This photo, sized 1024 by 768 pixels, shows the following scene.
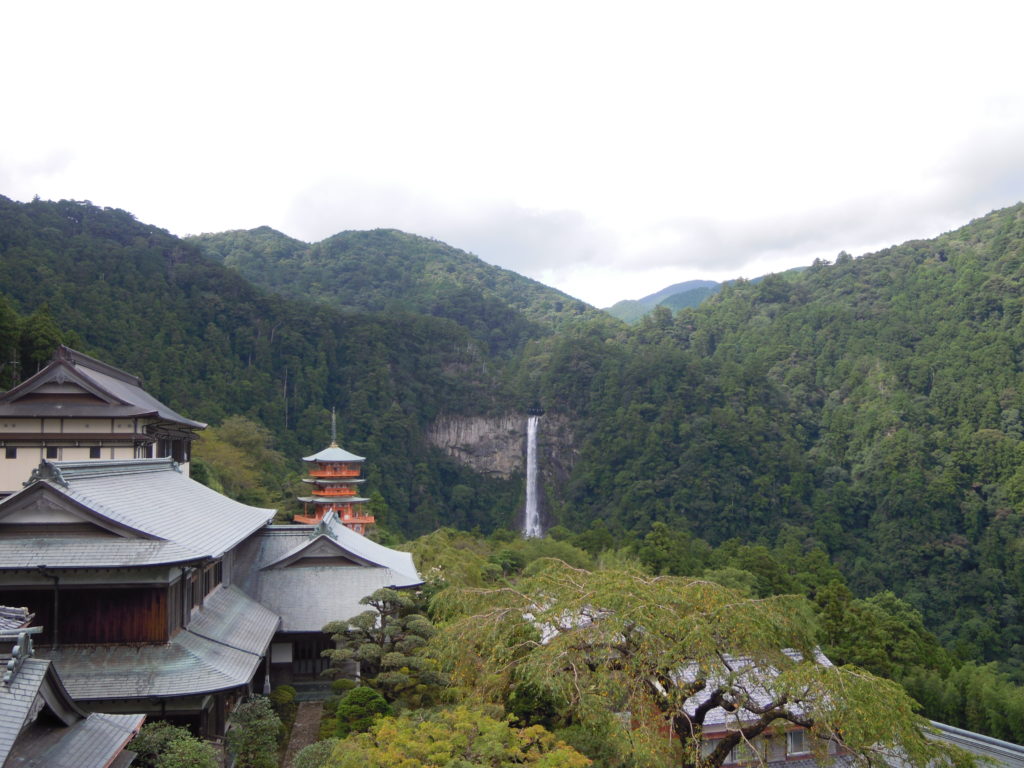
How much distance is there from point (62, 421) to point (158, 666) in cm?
1323

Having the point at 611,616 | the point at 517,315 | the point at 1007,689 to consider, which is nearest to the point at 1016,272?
the point at 517,315

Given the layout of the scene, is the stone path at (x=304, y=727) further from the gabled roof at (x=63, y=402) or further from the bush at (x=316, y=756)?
the gabled roof at (x=63, y=402)

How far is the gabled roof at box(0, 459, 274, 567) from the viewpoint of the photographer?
11.0 metres

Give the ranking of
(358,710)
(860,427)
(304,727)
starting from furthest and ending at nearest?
1. (860,427)
2. (304,727)
3. (358,710)

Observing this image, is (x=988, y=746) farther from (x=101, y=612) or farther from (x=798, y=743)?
(x=101, y=612)

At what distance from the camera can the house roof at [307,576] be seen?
17.3 metres

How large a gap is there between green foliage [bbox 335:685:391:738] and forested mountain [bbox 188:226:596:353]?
8450 centimetres

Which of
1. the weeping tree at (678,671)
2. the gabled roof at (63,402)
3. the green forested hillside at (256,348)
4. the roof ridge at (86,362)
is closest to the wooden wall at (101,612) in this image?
the weeping tree at (678,671)

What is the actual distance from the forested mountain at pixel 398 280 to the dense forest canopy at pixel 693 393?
14.0 m

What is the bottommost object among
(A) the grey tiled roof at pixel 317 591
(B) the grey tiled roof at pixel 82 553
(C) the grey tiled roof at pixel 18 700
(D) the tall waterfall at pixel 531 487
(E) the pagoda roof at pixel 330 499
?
(D) the tall waterfall at pixel 531 487

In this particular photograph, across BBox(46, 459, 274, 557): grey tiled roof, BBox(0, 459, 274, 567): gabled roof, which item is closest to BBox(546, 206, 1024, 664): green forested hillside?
BBox(46, 459, 274, 557): grey tiled roof

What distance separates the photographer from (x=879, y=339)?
77688mm

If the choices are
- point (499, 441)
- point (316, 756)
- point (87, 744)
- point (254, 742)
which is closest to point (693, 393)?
point (499, 441)

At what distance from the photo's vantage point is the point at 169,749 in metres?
9.75
